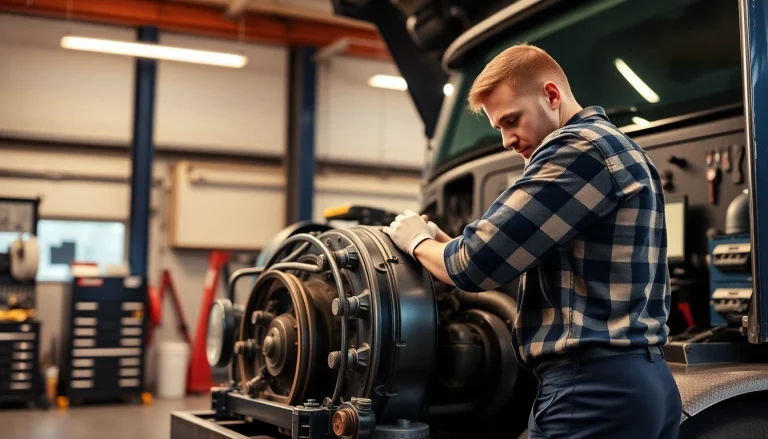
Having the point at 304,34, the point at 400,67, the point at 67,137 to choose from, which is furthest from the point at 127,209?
the point at 400,67

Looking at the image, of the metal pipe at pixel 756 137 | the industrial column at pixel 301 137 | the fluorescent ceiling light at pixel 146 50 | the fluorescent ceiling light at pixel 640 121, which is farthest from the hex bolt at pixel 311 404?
the industrial column at pixel 301 137

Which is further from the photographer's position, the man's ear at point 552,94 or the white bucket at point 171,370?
the white bucket at point 171,370

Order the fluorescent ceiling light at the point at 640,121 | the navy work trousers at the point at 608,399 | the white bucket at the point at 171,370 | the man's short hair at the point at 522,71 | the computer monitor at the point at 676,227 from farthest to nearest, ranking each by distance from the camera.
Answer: the white bucket at the point at 171,370, the fluorescent ceiling light at the point at 640,121, the computer monitor at the point at 676,227, the man's short hair at the point at 522,71, the navy work trousers at the point at 608,399

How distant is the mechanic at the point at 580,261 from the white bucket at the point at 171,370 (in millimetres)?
7621

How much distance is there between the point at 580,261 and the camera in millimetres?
1514

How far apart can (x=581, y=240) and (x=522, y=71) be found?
34 cm

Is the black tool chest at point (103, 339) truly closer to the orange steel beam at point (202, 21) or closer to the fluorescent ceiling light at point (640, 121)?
the orange steel beam at point (202, 21)

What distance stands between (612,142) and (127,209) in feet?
28.6

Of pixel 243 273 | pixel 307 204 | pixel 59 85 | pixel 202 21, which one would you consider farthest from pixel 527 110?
pixel 59 85

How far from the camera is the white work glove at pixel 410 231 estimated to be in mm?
1813

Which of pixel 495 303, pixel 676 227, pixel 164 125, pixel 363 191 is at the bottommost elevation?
pixel 495 303

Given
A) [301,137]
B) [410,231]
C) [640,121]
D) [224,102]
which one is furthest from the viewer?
[224,102]

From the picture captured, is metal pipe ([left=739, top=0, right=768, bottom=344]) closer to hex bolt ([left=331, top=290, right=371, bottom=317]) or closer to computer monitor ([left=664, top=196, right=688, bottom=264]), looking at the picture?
computer monitor ([left=664, top=196, right=688, bottom=264])

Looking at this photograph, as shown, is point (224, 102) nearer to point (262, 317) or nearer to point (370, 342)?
point (262, 317)
